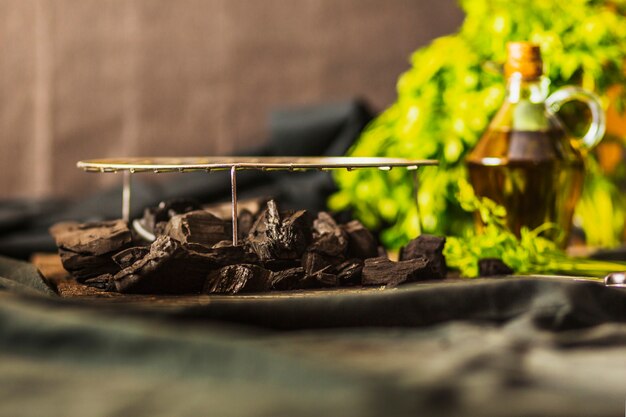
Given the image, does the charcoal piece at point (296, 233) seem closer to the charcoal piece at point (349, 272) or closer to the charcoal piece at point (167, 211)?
the charcoal piece at point (349, 272)

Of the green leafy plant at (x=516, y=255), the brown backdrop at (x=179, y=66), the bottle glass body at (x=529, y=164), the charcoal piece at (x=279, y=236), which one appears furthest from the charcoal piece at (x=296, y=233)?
the brown backdrop at (x=179, y=66)

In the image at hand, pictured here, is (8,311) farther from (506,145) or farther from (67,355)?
(506,145)

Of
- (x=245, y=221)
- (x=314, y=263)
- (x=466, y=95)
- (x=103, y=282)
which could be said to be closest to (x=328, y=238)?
(x=314, y=263)

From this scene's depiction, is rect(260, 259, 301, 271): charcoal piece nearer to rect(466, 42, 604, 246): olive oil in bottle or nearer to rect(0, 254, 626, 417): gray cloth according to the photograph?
rect(0, 254, 626, 417): gray cloth

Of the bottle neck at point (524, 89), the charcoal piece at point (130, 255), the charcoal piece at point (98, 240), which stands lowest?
the charcoal piece at point (130, 255)

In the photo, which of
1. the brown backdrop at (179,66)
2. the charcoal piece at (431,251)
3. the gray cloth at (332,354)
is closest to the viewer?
the gray cloth at (332,354)

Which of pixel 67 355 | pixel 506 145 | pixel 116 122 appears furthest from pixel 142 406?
pixel 116 122

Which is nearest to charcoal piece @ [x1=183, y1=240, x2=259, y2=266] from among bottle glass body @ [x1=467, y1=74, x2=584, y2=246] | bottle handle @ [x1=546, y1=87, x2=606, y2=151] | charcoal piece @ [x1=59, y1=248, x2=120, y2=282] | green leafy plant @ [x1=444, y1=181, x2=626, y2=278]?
charcoal piece @ [x1=59, y1=248, x2=120, y2=282]

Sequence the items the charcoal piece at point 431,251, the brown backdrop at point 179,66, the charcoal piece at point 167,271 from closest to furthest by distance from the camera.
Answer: the charcoal piece at point 167,271, the charcoal piece at point 431,251, the brown backdrop at point 179,66
